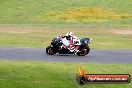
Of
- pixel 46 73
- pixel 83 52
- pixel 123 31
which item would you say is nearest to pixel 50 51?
pixel 83 52

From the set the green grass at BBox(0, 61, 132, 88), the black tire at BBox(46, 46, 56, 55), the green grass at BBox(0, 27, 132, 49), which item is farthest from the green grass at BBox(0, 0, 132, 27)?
the green grass at BBox(0, 61, 132, 88)

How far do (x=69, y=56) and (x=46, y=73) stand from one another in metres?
7.69

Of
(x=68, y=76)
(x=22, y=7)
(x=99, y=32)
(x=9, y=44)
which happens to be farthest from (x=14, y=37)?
(x=22, y=7)

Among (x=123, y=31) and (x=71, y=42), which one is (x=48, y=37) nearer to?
(x=123, y=31)

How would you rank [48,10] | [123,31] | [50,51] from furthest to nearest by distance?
[48,10], [123,31], [50,51]

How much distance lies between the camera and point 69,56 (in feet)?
103

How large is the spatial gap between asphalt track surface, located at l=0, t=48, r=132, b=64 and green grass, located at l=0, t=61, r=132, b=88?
71.0 inches

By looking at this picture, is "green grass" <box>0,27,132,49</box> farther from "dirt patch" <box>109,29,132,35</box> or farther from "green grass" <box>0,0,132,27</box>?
"green grass" <box>0,0,132,27</box>

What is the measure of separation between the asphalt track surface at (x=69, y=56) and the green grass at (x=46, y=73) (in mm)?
1803

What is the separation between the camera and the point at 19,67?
25078 mm

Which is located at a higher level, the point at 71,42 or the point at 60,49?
the point at 71,42

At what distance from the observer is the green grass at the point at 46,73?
2177cm

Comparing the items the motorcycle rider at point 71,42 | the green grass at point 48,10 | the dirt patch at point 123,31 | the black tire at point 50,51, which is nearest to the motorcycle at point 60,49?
the black tire at point 50,51

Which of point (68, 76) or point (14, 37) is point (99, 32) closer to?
point (14, 37)
